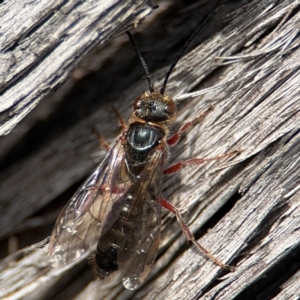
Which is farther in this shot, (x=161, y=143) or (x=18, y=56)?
(x=161, y=143)

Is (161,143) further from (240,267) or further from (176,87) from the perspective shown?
(240,267)

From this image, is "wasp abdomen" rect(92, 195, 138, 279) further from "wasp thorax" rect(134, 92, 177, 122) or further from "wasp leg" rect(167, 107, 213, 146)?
"wasp thorax" rect(134, 92, 177, 122)

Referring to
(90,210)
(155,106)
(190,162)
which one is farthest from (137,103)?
(90,210)

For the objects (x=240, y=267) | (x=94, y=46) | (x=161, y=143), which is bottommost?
(x=240, y=267)

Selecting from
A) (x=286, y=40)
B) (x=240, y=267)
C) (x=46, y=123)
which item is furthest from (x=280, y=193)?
(x=46, y=123)

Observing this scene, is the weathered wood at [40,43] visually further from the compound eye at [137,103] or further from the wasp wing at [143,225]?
the wasp wing at [143,225]

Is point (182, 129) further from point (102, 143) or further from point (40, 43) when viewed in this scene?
point (40, 43)

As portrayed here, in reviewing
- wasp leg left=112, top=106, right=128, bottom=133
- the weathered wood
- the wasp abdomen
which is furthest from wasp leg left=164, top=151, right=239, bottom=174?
the weathered wood
